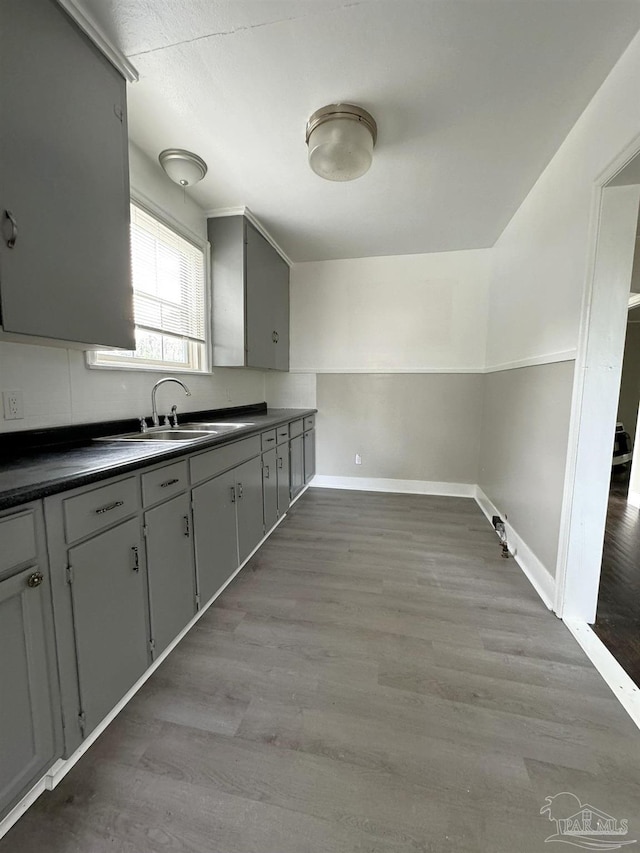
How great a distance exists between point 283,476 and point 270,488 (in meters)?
0.34

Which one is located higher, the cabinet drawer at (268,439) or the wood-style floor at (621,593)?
the cabinet drawer at (268,439)

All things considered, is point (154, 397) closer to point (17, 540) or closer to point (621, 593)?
point (17, 540)

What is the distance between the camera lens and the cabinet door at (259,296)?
9.64ft

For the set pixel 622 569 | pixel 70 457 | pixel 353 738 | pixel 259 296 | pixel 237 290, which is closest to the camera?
pixel 353 738

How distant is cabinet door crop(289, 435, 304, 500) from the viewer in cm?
328

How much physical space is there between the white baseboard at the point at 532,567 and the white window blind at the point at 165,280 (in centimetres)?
294

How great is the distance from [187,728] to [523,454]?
8.20 feet

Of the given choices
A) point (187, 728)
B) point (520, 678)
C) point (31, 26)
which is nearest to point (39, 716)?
point (187, 728)

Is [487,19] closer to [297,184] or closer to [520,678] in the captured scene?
[297,184]

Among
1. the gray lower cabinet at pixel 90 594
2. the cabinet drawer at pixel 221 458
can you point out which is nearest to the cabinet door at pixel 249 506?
the cabinet drawer at pixel 221 458

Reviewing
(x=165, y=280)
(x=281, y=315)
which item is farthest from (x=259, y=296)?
(x=165, y=280)

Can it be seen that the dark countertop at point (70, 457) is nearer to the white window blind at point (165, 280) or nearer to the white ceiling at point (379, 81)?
the white window blind at point (165, 280)

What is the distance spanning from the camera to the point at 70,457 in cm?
134

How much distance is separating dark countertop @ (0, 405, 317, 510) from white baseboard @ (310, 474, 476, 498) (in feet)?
7.27
